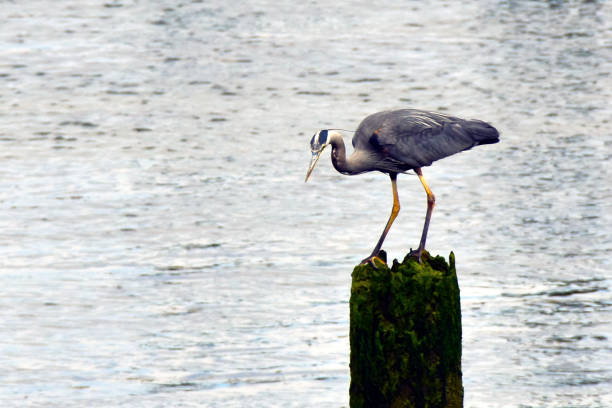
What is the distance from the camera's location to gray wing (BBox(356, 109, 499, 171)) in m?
7.14

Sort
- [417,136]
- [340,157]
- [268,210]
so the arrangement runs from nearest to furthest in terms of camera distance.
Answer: [340,157] < [417,136] < [268,210]

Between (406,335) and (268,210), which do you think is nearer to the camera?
(406,335)

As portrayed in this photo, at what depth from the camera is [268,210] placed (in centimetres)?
1331

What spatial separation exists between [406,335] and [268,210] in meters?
7.29

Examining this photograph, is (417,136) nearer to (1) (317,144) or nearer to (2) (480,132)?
(2) (480,132)

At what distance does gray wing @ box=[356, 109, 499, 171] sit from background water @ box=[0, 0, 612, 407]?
1984mm

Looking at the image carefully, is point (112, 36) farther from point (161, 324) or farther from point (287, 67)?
point (161, 324)

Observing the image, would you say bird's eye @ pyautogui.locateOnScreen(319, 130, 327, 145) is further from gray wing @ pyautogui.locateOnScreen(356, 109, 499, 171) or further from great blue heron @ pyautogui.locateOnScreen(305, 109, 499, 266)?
gray wing @ pyautogui.locateOnScreen(356, 109, 499, 171)

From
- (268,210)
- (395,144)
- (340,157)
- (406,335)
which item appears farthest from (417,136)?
(268,210)

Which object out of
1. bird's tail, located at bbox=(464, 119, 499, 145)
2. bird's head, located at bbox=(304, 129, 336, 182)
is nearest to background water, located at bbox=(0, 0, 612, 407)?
bird's tail, located at bbox=(464, 119, 499, 145)

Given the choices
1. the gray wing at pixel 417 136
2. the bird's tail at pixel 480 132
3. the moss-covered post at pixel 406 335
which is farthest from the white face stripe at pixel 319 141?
the bird's tail at pixel 480 132

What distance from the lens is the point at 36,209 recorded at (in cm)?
1338

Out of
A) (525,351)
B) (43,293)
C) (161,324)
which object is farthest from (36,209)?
(525,351)

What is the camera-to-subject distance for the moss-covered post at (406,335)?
20.0 feet
